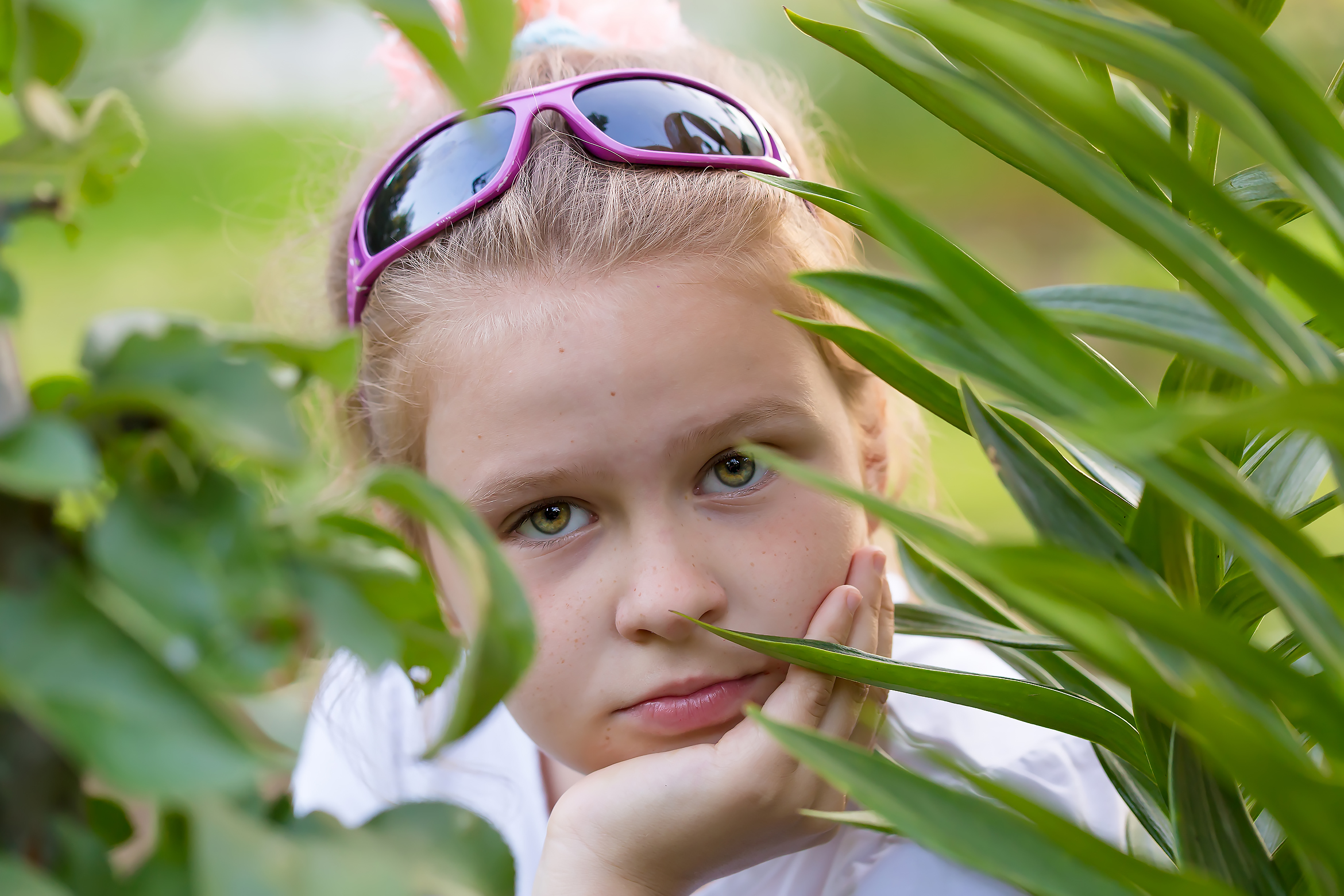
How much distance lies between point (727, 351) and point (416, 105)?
53cm

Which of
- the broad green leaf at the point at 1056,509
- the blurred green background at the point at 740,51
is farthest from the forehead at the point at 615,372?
the blurred green background at the point at 740,51

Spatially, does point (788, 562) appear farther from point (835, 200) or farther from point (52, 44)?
point (52, 44)

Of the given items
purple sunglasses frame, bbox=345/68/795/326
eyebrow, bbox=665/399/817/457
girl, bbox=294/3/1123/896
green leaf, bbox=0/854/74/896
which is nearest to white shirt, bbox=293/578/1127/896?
girl, bbox=294/3/1123/896

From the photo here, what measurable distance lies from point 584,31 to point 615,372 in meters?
0.52

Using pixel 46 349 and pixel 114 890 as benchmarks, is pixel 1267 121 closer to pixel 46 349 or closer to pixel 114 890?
pixel 114 890

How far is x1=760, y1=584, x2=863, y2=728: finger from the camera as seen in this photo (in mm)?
646

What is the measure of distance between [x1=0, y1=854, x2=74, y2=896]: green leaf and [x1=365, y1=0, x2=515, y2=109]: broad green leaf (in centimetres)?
18

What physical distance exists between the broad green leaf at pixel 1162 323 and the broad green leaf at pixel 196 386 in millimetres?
240

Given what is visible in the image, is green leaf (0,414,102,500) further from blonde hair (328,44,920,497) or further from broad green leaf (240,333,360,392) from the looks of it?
blonde hair (328,44,920,497)

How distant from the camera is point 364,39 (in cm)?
116

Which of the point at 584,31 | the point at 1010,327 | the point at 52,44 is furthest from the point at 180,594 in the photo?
the point at 584,31

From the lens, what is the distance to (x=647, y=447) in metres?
0.66

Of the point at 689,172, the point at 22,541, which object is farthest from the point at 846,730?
the point at 22,541

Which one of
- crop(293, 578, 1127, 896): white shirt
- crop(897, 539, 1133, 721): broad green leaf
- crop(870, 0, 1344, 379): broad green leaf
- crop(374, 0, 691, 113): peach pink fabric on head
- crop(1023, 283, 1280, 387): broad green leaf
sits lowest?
crop(293, 578, 1127, 896): white shirt
